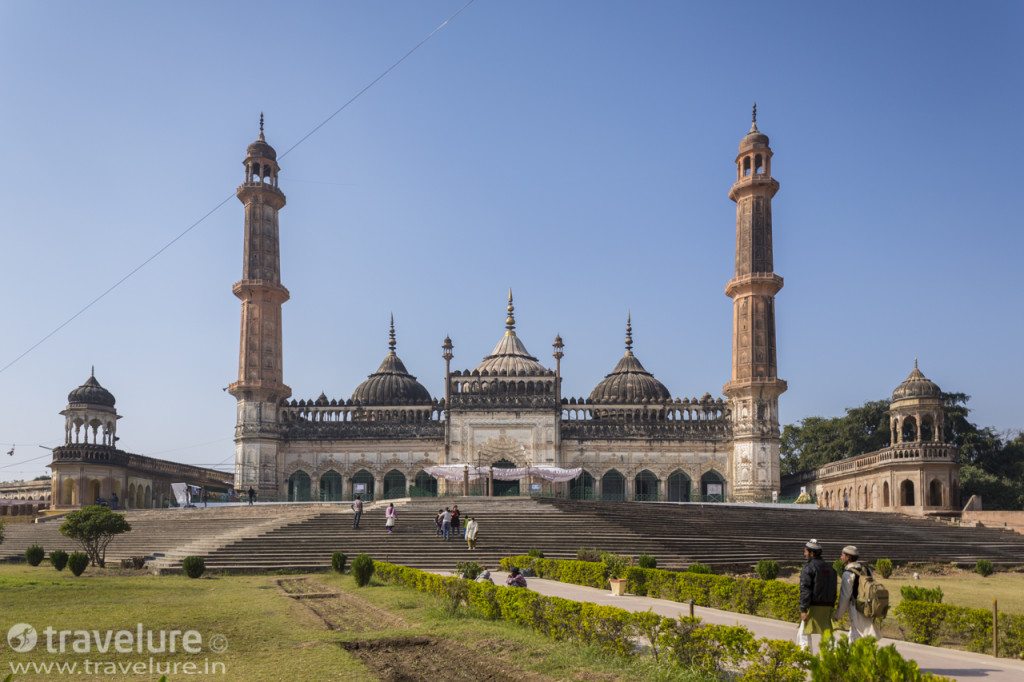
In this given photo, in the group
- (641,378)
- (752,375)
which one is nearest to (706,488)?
(752,375)

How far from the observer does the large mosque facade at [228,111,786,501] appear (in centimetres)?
4694

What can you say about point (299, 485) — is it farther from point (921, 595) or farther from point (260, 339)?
point (921, 595)

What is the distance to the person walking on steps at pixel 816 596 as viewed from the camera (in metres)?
10.1

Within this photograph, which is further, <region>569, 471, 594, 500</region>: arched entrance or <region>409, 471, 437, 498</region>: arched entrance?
<region>409, 471, 437, 498</region>: arched entrance

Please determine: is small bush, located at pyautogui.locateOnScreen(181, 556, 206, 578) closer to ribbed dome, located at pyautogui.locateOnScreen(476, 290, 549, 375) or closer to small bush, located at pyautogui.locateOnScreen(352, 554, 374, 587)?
small bush, located at pyautogui.locateOnScreen(352, 554, 374, 587)

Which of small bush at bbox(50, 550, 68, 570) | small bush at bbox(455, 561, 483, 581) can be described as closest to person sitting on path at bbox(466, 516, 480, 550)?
small bush at bbox(455, 561, 483, 581)

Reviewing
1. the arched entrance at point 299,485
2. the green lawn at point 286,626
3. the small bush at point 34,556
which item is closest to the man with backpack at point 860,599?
the green lawn at point 286,626

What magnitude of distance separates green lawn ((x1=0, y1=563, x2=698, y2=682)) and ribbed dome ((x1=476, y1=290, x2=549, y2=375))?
29.6m

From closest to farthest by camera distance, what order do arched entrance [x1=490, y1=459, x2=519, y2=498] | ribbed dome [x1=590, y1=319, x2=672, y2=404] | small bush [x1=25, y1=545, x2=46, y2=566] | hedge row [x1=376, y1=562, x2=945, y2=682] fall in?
hedge row [x1=376, y1=562, x2=945, y2=682]
small bush [x1=25, y1=545, x2=46, y2=566]
arched entrance [x1=490, y1=459, x2=519, y2=498]
ribbed dome [x1=590, y1=319, x2=672, y2=404]

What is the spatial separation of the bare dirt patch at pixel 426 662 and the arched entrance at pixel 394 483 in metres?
36.1

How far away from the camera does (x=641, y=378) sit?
182ft

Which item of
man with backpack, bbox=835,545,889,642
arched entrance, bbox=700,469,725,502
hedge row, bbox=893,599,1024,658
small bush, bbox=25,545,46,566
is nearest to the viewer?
man with backpack, bbox=835,545,889,642

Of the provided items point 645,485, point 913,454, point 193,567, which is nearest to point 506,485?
point 645,485

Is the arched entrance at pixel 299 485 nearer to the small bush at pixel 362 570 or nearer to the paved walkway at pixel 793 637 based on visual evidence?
the small bush at pixel 362 570
